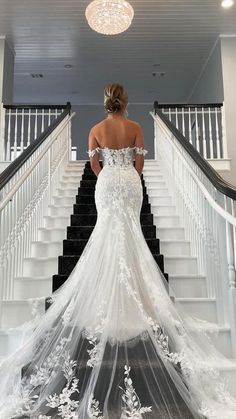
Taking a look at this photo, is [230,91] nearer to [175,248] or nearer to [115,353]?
[175,248]

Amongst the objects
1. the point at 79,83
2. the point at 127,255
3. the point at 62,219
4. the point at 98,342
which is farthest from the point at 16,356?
the point at 79,83

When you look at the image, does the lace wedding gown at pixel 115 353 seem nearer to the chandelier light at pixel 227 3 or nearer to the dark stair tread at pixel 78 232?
the dark stair tread at pixel 78 232

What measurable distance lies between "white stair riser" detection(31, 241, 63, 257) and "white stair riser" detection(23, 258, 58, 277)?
0.25 m

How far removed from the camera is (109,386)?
1.87m

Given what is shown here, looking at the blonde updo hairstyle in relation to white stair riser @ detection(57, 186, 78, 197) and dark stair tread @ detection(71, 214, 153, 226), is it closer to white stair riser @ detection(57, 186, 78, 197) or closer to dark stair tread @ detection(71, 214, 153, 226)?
dark stair tread @ detection(71, 214, 153, 226)

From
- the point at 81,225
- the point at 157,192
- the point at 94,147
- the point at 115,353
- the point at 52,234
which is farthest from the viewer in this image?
the point at 157,192

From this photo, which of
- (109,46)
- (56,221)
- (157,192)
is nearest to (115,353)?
(56,221)

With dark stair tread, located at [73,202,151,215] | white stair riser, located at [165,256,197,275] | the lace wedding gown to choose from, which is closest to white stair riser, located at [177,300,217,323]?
white stair riser, located at [165,256,197,275]

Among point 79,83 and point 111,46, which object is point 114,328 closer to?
point 111,46

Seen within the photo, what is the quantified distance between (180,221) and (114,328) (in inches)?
96.1

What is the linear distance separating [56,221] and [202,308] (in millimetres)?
1922

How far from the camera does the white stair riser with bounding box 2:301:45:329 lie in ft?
9.89

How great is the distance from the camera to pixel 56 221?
173 inches

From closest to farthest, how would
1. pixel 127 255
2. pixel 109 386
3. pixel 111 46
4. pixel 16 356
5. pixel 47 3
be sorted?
pixel 109 386 < pixel 16 356 < pixel 127 255 < pixel 47 3 < pixel 111 46
